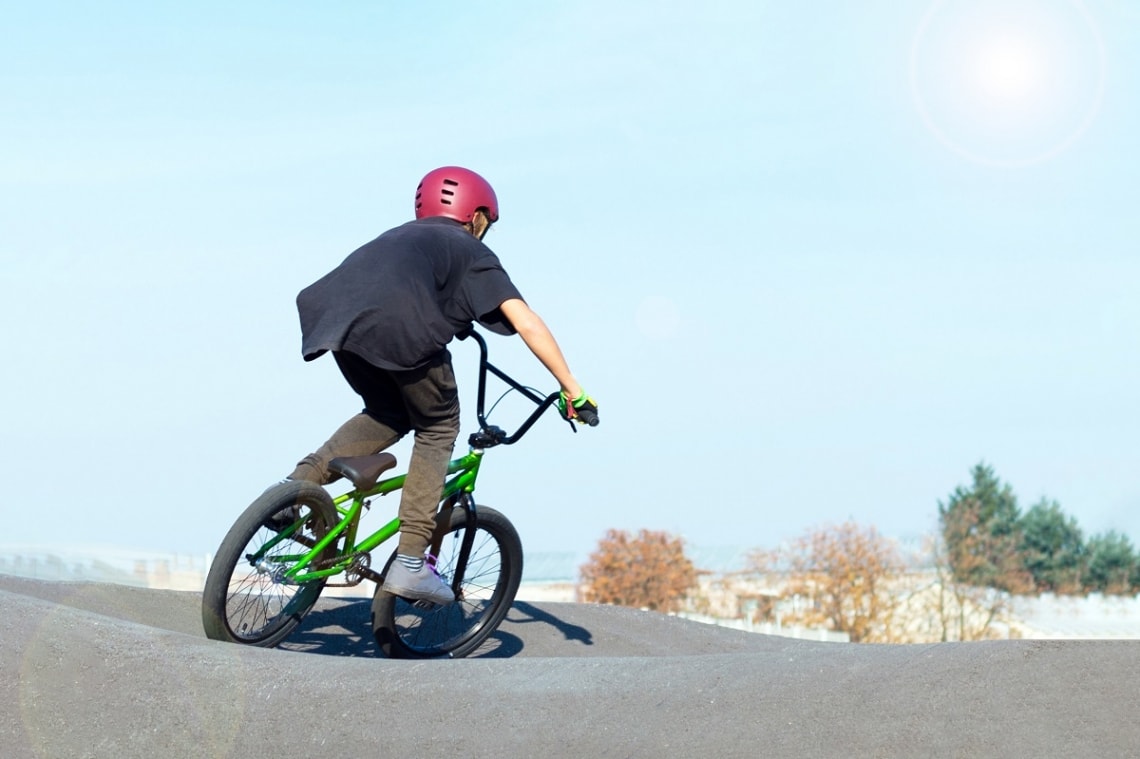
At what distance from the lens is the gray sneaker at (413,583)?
624 cm

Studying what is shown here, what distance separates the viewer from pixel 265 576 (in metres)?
5.86

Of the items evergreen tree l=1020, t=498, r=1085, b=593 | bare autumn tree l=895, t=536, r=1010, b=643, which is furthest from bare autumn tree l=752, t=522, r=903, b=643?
evergreen tree l=1020, t=498, r=1085, b=593

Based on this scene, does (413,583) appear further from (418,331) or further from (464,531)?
(418,331)

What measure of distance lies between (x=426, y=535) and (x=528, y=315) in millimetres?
1294

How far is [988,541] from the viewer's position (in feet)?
180

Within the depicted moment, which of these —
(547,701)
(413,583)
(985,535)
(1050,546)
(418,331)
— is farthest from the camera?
(1050,546)

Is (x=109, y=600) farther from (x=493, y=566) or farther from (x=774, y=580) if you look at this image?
(x=774, y=580)

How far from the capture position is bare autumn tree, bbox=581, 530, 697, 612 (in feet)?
131

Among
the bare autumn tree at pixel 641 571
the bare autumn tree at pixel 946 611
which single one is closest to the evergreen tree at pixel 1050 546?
the bare autumn tree at pixel 946 611

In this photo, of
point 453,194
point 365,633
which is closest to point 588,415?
point 453,194

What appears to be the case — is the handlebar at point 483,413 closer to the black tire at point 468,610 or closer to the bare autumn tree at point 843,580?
the black tire at point 468,610

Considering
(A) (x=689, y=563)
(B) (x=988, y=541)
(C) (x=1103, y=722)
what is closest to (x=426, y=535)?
(C) (x=1103, y=722)

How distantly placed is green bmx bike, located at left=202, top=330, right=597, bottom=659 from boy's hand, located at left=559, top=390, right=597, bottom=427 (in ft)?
0.05

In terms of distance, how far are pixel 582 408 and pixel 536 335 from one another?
46 cm
